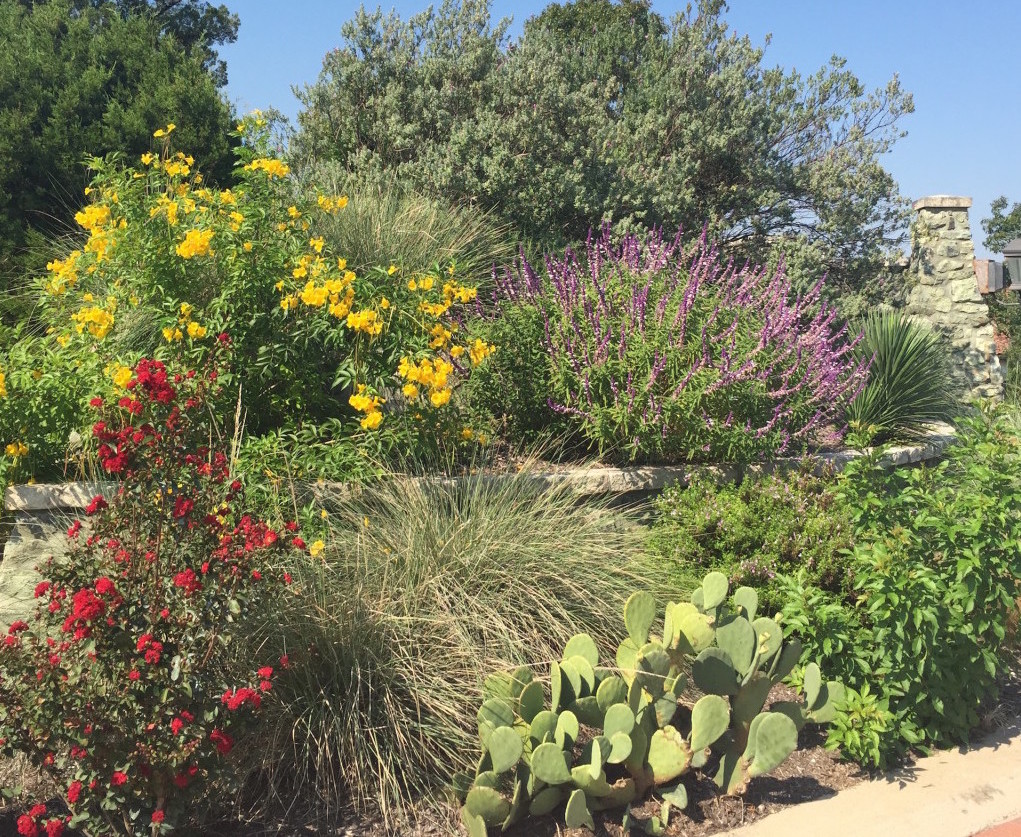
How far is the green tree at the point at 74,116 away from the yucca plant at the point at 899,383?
6.74 metres

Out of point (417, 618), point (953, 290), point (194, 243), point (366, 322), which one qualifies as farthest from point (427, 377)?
point (953, 290)

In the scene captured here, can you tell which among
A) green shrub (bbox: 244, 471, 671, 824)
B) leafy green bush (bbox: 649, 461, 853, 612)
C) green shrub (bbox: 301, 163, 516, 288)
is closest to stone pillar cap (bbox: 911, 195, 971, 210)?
green shrub (bbox: 301, 163, 516, 288)

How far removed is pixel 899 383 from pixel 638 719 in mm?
5643

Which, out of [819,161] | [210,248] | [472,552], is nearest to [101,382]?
[210,248]

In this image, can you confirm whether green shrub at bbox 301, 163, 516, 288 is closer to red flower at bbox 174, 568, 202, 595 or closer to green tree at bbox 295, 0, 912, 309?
green tree at bbox 295, 0, 912, 309

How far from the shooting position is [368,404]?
4.52m

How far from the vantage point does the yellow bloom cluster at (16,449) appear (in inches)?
183

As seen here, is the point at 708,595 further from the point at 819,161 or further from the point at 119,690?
the point at 819,161

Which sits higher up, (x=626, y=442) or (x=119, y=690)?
(x=626, y=442)

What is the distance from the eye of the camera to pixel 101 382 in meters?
4.82

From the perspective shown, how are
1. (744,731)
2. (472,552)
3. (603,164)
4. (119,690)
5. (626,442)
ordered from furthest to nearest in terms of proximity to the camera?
1. (603,164)
2. (626,442)
3. (472,552)
4. (744,731)
5. (119,690)

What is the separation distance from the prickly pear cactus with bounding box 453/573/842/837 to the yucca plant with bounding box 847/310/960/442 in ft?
→ 15.0

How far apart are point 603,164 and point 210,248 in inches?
199

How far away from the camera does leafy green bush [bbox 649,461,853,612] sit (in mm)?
4645
